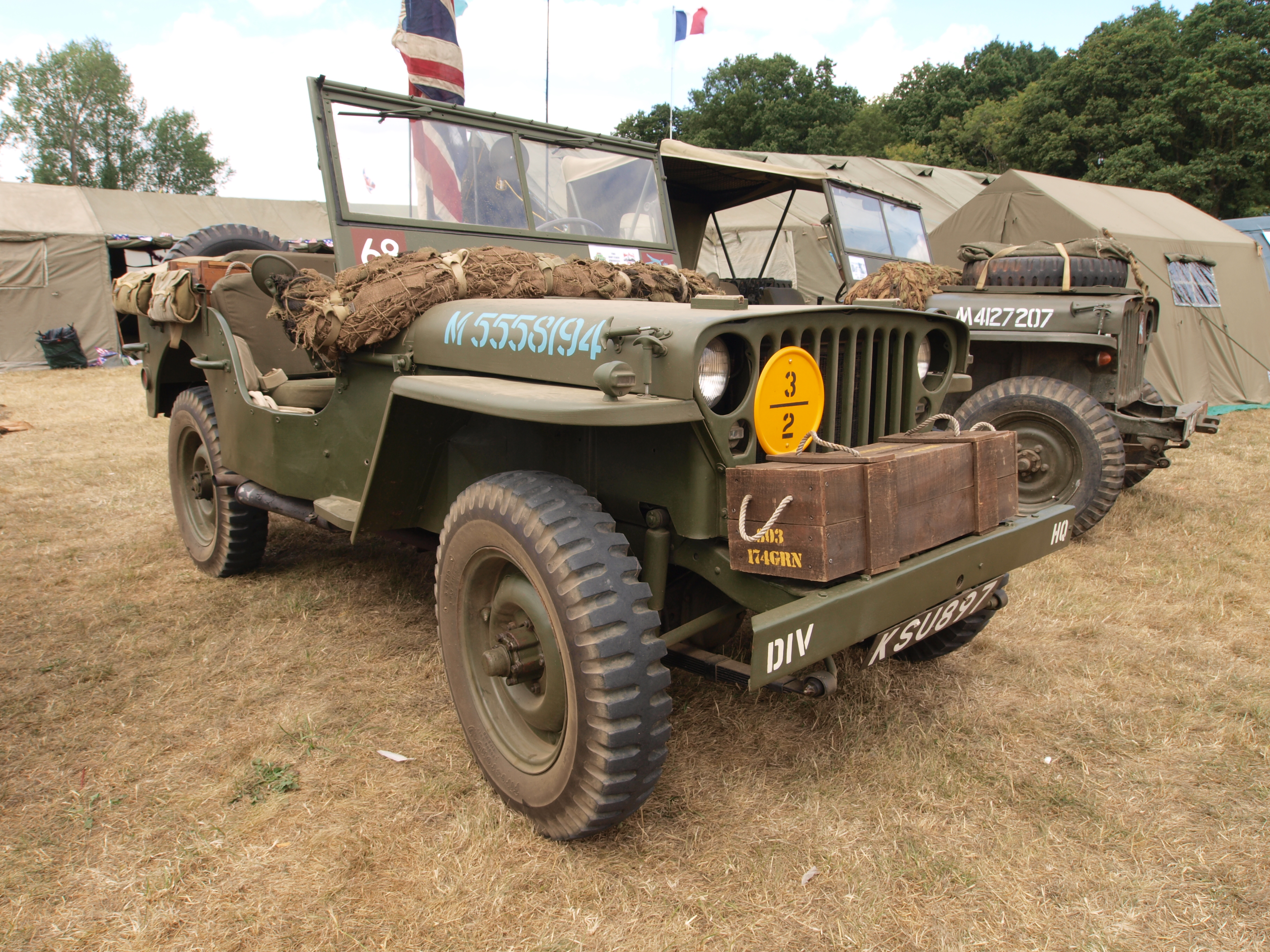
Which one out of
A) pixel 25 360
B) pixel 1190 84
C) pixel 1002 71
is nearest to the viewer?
pixel 25 360

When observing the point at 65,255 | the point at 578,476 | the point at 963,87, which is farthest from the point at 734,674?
the point at 963,87

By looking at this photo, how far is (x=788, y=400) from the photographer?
2154 millimetres

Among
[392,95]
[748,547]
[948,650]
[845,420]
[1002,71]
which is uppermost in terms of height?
[1002,71]

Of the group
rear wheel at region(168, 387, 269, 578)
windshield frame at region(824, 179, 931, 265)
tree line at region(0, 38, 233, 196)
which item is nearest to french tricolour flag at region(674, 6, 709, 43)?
windshield frame at region(824, 179, 931, 265)

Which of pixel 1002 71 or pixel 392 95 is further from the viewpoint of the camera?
pixel 1002 71

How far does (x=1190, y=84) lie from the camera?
23328 millimetres

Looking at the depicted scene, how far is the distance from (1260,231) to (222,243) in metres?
15.1

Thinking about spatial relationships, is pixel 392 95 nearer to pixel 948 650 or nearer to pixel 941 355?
pixel 941 355

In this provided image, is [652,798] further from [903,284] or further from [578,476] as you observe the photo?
[903,284]

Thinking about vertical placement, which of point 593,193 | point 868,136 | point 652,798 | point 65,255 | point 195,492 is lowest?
point 652,798

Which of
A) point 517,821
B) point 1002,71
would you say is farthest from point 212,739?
point 1002,71

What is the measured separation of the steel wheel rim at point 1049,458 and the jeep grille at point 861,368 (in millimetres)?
2683

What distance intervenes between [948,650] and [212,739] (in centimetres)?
255

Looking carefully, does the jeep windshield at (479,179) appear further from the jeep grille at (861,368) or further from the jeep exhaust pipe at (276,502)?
the jeep grille at (861,368)
